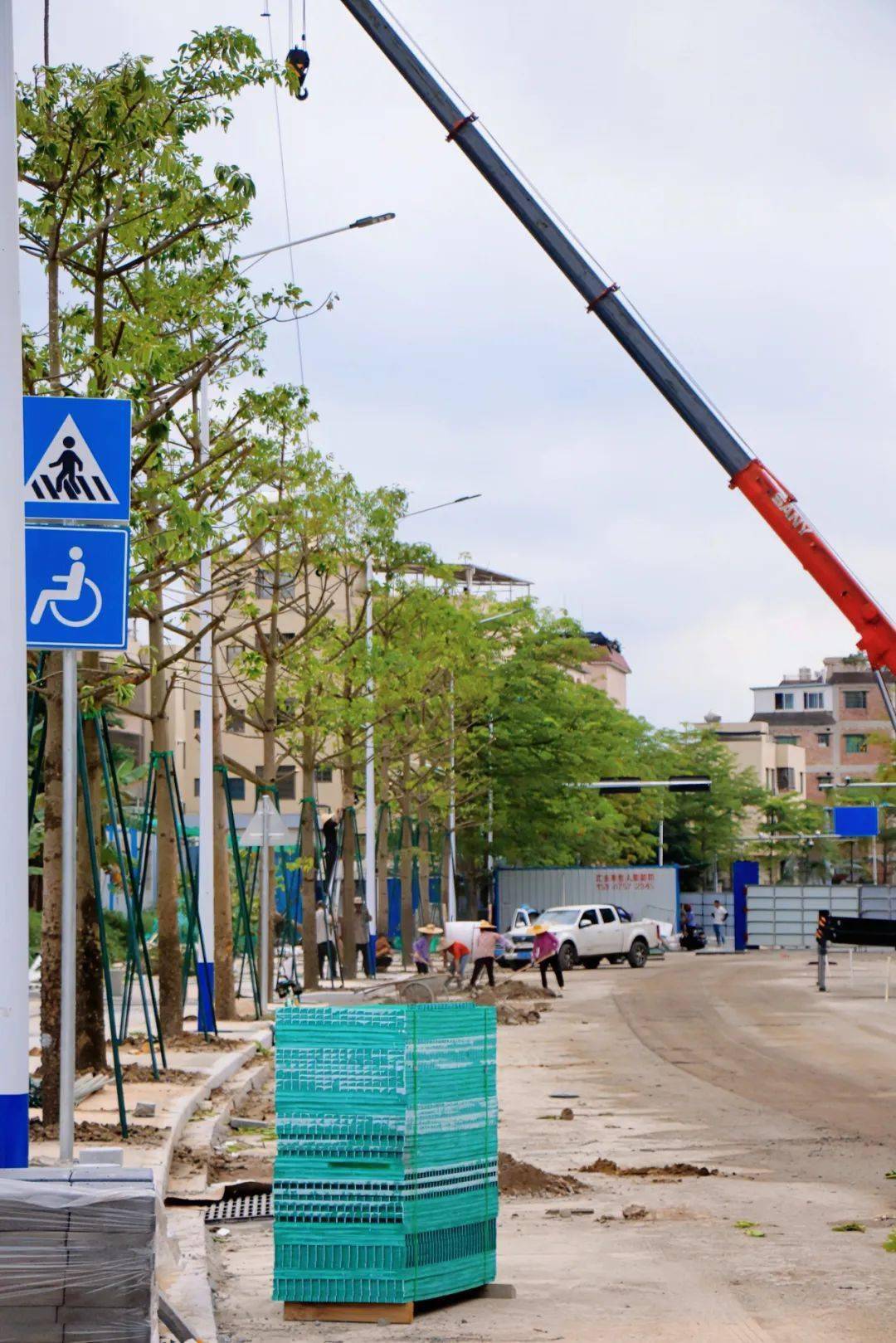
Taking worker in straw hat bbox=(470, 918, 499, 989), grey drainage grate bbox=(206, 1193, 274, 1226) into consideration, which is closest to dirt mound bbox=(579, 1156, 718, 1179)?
grey drainage grate bbox=(206, 1193, 274, 1226)

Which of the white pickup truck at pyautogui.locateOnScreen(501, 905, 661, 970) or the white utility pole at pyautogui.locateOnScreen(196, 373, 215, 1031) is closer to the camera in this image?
the white utility pole at pyautogui.locateOnScreen(196, 373, 215, 1031)

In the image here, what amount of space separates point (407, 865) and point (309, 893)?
1998 centimetres

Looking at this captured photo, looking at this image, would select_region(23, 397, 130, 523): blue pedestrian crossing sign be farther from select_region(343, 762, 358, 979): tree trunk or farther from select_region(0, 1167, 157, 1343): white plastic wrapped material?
select_region(343, 762, 358, 979): tree trunk

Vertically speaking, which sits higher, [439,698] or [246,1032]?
[439,698]

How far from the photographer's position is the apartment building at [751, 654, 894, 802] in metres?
139

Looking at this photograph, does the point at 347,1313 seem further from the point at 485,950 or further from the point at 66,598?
the point at 485,950

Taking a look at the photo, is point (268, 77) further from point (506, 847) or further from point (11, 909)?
point (506, 847)

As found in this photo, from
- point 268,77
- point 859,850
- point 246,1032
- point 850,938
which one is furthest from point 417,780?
point 859,850

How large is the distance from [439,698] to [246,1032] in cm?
3292

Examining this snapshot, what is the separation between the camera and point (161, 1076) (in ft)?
61.1

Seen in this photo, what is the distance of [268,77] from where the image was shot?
16219mm

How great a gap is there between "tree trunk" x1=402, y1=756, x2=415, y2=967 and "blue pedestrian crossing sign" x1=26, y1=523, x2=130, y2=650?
46.9 metres

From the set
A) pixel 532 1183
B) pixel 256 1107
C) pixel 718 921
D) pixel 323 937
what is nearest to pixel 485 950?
pixel 323 937

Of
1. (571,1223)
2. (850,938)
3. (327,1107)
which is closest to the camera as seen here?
(327,1107)
